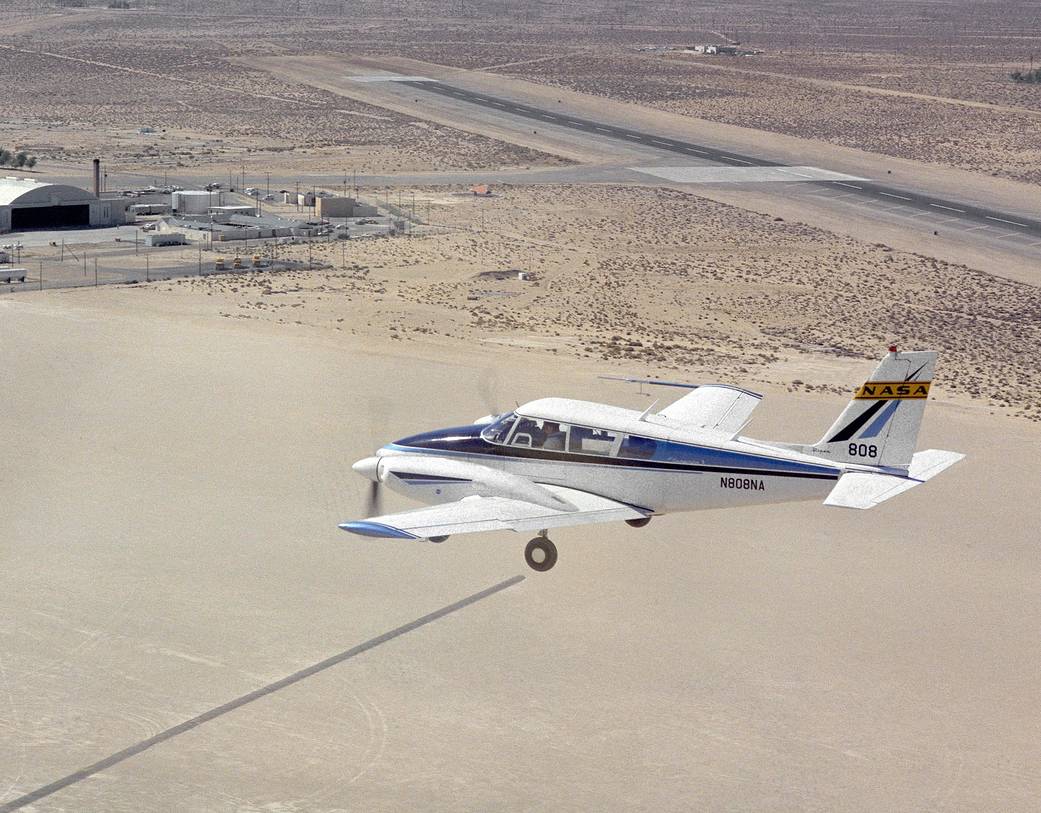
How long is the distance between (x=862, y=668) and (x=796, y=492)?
14.6 ft

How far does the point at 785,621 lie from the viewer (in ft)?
104

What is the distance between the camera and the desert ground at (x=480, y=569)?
26109 millimetres

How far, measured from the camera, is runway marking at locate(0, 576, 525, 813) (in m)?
24.8

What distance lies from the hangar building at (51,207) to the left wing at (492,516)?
5869 centimetres

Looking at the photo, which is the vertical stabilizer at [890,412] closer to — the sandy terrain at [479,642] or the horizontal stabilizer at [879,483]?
the horizontal stabilizer at [879,483]

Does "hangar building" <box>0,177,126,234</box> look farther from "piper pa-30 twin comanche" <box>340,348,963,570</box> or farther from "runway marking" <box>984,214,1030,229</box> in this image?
"piper pa-30 twin comanche" <box>340,348,963,570</box>

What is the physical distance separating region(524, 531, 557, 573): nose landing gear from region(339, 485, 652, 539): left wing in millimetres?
1132

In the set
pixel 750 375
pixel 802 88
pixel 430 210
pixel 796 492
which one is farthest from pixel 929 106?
pixel 796 492

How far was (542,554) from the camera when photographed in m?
33.2

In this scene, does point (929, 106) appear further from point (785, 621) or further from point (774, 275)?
point (785, 621)

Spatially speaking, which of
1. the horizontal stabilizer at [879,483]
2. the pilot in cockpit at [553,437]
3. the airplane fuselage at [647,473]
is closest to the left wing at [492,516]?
the airplane fuselage at [647,473]

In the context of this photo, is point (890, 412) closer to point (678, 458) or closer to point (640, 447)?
point (678, 458)

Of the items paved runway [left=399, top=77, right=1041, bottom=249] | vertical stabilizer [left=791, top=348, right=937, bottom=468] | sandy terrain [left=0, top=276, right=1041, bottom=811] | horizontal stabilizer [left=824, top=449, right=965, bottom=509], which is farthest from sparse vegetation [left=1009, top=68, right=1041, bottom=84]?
vertical stabilizer [left=791, top=348, right=937, bottom=468]

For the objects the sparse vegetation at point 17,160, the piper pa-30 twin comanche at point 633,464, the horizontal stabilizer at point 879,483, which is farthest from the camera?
the sparse vegetation at point 17,160
